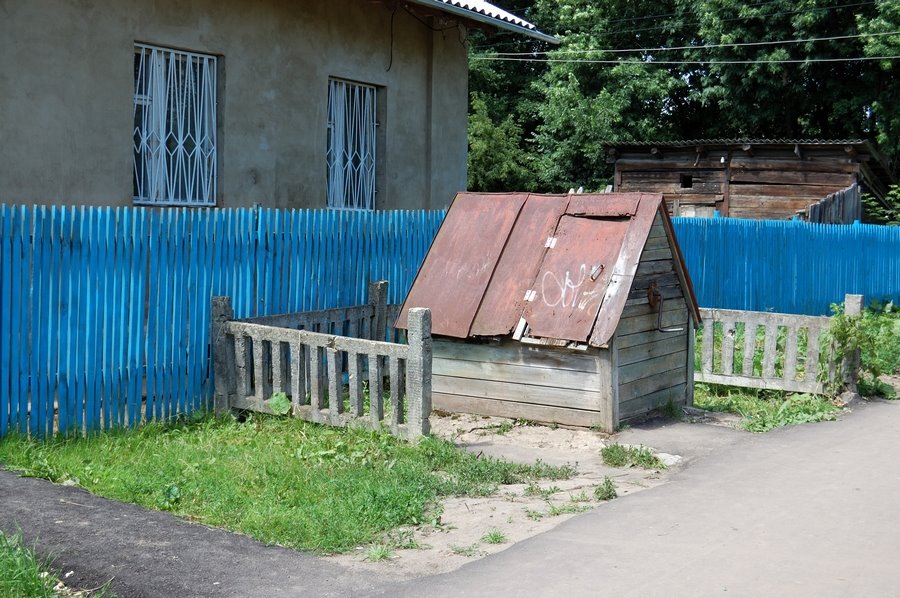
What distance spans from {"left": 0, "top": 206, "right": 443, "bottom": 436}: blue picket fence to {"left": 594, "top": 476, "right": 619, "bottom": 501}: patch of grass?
3924mm

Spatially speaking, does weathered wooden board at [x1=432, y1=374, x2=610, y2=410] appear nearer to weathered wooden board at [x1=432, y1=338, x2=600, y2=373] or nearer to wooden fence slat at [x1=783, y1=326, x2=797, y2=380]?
weathered wooden board at [x1=432, y1=338, x2=600, y2=373]

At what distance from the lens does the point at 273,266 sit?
32.6 ft

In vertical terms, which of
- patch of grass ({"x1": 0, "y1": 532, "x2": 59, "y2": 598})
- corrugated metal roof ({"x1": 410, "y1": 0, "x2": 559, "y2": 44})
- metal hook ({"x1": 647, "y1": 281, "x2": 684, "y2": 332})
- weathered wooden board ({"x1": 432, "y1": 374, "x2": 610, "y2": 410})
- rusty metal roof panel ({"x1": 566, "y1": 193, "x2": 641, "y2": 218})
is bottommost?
patch of grass ({"x1": 0, "y1": 532, "x2": 59, "y2": 598})

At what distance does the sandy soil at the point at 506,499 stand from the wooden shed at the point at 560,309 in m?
0.31

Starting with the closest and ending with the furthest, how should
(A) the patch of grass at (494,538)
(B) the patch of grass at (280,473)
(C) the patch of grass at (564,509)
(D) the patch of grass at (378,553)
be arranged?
(D) the patch of grass at (378,553) → (A) the patch of grass at (494,538) → (B) the patch of grass at (280,473) → (C) the patch of grass at (564,509)

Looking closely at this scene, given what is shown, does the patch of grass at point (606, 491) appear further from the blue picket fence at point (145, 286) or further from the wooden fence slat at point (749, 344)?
the wooden fence slat at point (749, 344)

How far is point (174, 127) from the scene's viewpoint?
1153cm

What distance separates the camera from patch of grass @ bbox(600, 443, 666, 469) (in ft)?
26.2

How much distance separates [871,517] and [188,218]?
237 inches

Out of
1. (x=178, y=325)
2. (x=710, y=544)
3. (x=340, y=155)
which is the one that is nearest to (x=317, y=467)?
(x=178, y=325)

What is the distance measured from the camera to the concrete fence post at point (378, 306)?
10922mm

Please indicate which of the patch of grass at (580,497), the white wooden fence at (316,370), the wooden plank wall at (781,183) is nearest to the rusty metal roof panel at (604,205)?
the white wooden fence at (316,370)

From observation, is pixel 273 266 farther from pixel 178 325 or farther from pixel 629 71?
pixel 629 71

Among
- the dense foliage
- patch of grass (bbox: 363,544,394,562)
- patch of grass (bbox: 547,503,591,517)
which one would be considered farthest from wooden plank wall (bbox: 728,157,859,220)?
patch of grass (bbox: 363,544,394,562)
